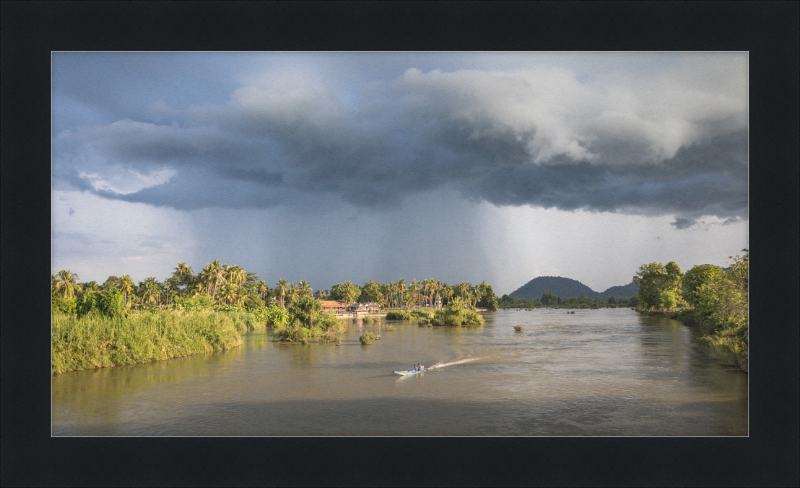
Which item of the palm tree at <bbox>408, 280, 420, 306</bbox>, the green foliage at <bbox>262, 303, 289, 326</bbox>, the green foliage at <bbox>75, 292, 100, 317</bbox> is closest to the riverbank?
the green foliage at <bbox>75, 292, 100, 317</bbox>

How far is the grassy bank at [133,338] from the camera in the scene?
1392 centimetres

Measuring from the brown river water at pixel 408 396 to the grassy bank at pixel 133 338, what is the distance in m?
0.48

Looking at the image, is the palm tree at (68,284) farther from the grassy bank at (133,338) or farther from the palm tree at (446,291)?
the palm tree at (446,291)

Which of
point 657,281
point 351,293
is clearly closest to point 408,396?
point 657,281

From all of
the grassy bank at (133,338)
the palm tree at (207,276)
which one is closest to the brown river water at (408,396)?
the grassy bank at (133,338)

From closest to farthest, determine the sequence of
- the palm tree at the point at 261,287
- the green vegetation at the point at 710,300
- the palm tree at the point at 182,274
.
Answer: the green vegetation at the point at 710,300
the palm tree at the point at 182,274
the palm tree at the point at 261,287

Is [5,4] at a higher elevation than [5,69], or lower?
higher

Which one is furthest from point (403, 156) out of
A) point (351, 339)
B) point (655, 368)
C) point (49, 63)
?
point (351, 339)

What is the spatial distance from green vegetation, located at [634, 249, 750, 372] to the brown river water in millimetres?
865

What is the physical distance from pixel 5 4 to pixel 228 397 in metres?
8.70

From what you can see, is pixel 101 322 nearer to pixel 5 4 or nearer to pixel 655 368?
pixel 5 4

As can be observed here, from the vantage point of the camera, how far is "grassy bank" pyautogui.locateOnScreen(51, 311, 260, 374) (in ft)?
45.7

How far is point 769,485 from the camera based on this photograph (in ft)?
18.7

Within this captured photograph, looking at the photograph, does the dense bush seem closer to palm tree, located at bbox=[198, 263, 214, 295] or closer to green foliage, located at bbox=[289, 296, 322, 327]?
green foliage, located at bbox=[289, 296, 322, 327]
